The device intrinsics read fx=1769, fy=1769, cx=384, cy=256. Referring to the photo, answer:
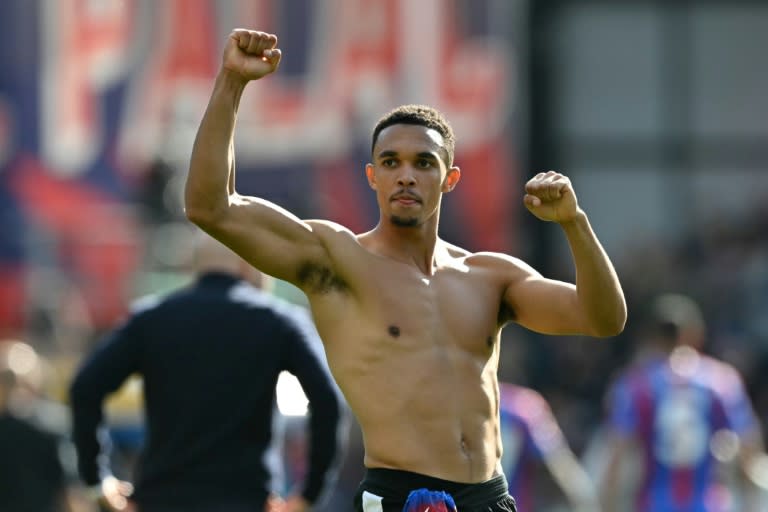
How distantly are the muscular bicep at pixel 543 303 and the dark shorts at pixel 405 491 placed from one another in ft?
1.87

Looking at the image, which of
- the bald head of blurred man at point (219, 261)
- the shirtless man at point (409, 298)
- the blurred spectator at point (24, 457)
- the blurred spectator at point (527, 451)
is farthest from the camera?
the blurred spectator at point (527, 451)

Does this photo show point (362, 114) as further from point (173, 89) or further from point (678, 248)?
point (678, 248)

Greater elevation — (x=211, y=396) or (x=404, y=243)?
(x=404, y=243)

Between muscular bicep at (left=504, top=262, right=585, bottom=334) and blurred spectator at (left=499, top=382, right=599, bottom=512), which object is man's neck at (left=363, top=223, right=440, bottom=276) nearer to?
muscular bicep at (left=504, top=262, right=585, bottom=334)

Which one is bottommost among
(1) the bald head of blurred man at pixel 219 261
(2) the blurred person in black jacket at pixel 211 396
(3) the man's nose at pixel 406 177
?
(2) the blurred person in black jacket at pixel 211 396

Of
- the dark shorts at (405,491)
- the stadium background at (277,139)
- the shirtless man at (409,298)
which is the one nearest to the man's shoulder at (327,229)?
the shirtless man at (409,298)

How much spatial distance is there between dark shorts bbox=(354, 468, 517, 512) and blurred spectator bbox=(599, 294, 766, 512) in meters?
4.77

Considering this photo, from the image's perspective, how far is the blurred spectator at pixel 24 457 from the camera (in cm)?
954

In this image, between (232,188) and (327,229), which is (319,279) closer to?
(327,229)

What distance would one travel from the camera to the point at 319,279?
18.6 ft

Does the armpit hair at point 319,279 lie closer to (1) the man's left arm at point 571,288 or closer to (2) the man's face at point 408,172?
(2) the man's face at point 408,172

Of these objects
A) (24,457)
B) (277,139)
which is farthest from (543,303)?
(277,139)

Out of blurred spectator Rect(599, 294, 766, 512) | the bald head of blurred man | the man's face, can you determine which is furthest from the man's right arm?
blurred spectator Rect(599, 294, 766, 512)

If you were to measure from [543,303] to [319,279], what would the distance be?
0.75 metres
